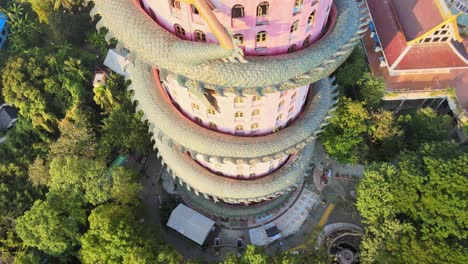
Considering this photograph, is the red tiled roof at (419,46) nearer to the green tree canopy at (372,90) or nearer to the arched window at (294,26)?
the green tree canopy at (372,90)

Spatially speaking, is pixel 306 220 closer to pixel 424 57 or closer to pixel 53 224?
pixel 424 57

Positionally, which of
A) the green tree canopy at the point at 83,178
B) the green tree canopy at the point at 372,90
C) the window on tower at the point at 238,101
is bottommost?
the green tree canopy at the point at 83,178

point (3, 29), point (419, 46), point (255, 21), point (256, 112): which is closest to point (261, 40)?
point (255, 21)

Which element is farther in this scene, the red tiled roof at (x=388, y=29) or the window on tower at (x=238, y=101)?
the red tiled roof at (x=388, y=29)

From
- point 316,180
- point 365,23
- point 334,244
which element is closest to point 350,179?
point 316,180

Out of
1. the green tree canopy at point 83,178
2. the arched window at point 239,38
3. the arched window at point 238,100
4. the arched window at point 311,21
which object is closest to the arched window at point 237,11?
the arched window at point 239,38

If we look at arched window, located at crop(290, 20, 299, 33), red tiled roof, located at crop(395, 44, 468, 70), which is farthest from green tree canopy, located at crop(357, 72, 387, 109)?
arched window, located at crop(290, 20, 299, 33)
